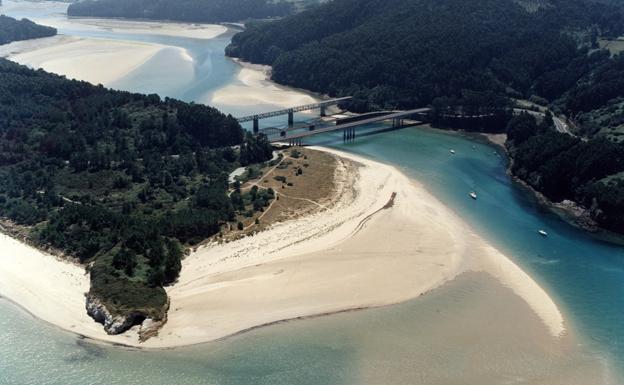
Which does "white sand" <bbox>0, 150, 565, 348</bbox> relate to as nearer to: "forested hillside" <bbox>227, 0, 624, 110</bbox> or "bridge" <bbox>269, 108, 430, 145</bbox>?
"bridge" <bbox>269, 108, 430, 145</bbox>

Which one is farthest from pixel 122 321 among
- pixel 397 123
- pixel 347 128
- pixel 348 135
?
pixel 397 123

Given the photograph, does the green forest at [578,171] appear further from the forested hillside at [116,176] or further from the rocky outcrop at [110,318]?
the rocky outcrop at [110,318]

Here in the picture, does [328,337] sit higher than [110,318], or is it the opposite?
[110,318]

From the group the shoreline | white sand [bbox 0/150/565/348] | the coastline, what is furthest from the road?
the coastline

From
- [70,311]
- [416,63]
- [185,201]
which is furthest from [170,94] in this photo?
[70,311]

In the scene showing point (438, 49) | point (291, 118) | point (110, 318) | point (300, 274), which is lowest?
point (110, 318)

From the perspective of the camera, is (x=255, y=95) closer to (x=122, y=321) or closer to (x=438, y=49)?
(x=438, y=49)
